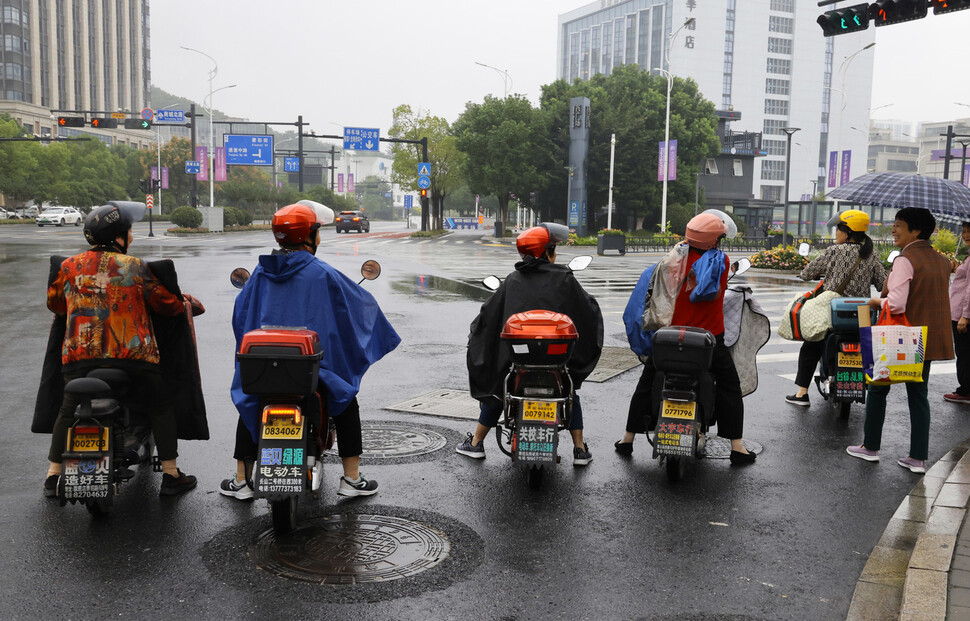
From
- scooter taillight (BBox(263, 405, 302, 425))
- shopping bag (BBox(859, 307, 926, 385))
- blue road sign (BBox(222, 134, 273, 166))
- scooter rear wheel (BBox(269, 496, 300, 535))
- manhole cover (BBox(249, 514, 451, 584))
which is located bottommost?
manhole cover (BBox(249, 514, 451, 584))

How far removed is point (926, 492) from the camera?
17.2 ft

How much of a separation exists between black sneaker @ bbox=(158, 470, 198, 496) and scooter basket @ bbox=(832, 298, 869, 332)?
513 cm

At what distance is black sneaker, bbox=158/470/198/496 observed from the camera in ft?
16.1

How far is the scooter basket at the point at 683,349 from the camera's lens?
16.8 feet

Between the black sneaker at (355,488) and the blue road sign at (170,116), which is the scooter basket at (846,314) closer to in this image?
the black sneaker at (355,488)

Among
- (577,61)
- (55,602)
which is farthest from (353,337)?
(577,61)

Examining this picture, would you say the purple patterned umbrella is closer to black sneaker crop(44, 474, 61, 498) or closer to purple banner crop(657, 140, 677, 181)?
black sneaker crop(44, 474, 61, 498)

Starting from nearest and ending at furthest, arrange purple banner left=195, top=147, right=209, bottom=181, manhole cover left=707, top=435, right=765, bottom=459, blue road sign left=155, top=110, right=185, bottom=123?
manhole cover left=707, top=435, right=765, bottom=459
blue road sign left=155, top=110, right=185, bottom=123
purple banner left=195, top=147, right=209, bottom=181

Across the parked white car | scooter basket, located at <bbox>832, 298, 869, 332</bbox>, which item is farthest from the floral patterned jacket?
the parked white car

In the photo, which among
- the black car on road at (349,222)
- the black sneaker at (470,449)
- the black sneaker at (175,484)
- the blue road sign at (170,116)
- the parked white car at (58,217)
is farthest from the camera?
the black car on road at (349,222)

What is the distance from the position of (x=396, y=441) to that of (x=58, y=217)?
5625cm

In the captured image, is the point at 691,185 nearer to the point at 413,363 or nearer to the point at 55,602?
the point at 413,363

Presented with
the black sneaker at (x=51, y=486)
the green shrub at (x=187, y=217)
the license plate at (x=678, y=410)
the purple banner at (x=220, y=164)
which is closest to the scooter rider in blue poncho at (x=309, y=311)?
the black sneaker at (x=51, y=486)

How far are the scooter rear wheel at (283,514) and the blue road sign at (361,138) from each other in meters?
52.2
